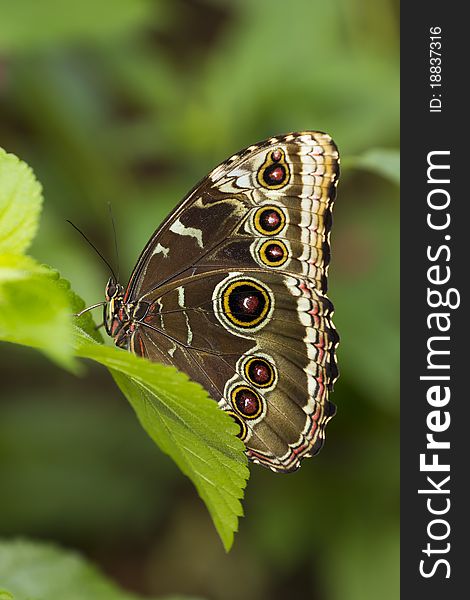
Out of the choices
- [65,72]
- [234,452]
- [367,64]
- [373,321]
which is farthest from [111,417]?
[234,452]

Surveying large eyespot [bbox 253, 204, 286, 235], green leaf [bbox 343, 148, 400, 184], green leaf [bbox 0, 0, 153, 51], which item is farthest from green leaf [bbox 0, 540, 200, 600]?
green leaf [bbox 0, 0, 153, 51]

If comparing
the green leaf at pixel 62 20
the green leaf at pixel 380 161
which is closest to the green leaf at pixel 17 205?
the green leaf at pixel 380 161

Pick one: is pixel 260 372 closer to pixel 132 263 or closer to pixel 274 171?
pixel 274 171

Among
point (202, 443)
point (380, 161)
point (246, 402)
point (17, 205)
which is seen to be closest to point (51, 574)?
point (246, 402)

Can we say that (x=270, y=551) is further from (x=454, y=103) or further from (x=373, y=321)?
(x=454, y=103)

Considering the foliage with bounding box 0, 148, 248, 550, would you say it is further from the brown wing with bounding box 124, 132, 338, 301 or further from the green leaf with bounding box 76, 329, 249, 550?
the brown wing with bounding box 124, 132, 338, 301

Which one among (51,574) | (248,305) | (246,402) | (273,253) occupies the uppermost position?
(273,253)

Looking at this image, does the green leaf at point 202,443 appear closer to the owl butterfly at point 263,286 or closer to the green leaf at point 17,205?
the green leaf at point 17,205
